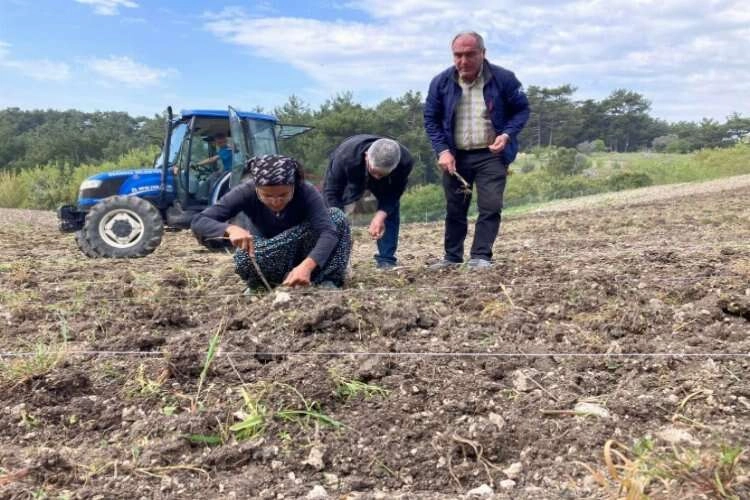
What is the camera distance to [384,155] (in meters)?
4.28

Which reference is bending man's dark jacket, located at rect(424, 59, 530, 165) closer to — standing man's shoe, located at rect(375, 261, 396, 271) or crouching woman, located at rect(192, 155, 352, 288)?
standing man's shoe, located at rect(375, 261, 396, 271)

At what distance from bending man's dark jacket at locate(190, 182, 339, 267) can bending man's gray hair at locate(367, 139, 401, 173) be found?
0.63 meters

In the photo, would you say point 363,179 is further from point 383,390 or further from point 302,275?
point 383,390

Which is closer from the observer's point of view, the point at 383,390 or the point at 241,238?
the point at 383,390

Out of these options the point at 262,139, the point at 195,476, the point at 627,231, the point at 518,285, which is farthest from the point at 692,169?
the point at 195,476

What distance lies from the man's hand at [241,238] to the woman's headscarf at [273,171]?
10.2 inches

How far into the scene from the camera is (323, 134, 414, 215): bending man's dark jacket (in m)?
4.63

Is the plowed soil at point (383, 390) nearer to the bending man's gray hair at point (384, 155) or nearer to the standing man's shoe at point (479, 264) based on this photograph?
the standing man's shoe at point (479, 264)

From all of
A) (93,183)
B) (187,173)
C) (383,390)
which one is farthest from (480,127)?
(93,183)

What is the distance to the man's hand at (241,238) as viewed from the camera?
3.55m

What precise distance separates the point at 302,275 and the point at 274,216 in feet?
1.43

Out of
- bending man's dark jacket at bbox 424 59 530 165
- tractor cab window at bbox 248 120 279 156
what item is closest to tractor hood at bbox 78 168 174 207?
tractor cab window at bbox 248 120 279 156

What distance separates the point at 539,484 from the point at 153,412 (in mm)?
1263

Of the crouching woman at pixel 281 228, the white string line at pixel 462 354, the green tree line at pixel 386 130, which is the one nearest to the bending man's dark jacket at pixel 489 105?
the crouching woman at pixel 281 228
